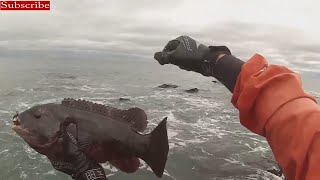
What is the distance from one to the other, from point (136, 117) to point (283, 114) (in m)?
1.58

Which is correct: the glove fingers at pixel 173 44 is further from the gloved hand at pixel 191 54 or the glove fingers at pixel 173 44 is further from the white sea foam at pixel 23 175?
the white sea foam at pixel 23 175

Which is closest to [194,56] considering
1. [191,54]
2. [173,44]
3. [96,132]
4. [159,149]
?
[191,54]

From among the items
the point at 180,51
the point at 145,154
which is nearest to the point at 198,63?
the point at 180,51

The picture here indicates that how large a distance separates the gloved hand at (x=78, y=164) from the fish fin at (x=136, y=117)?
634mm

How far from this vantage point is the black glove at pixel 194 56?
13.5 feet

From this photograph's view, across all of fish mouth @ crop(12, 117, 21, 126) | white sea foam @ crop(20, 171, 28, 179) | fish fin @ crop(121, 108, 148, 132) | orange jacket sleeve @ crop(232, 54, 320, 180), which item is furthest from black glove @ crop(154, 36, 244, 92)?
white sea foam @ crop(20, 171, 28, 179)

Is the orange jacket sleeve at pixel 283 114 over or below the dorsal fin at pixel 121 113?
over

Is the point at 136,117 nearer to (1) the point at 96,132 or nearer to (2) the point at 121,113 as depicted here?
(2) the point at 121,113

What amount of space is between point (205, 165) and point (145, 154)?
64.0 ft

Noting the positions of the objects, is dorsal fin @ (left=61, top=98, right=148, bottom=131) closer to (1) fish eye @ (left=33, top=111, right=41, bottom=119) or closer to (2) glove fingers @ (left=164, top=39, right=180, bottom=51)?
(1) fish eye @ (left=33, top=111, right=41, bottom=119)

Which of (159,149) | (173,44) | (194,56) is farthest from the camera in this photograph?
(173,44)

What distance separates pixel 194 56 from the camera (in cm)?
428

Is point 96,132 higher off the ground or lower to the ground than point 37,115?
lower

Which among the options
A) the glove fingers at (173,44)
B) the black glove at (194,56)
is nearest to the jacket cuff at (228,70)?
the black glove at (194,56)
